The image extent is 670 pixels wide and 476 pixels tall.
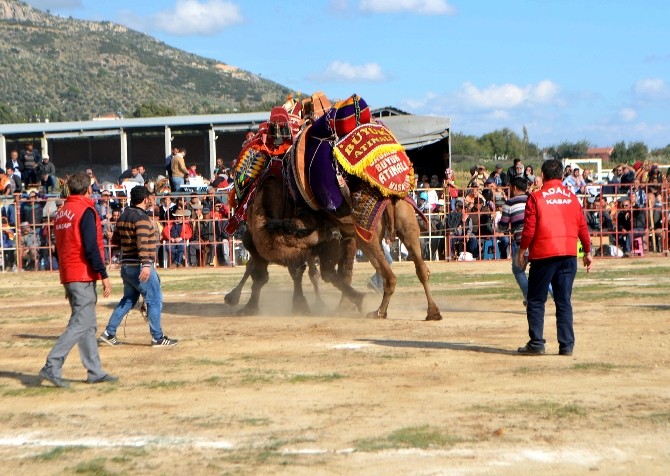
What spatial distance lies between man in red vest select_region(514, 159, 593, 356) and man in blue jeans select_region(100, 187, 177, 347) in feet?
12.3

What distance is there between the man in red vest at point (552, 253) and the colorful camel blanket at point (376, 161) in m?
2.84

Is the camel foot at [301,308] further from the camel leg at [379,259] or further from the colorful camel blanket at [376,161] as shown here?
the colorful camel blanket at [376,161]

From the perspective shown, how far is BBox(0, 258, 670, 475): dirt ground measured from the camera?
271 inches

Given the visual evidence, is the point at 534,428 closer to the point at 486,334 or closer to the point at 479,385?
the point at 479,385

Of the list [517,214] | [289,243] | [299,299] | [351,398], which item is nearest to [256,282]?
[299,299]

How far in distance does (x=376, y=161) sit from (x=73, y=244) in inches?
179

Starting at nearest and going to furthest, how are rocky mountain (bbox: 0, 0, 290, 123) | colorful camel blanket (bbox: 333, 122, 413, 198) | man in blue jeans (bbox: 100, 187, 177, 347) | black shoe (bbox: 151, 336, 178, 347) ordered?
man in blue jeans (bbox: 100, 187, 177, 347), black shoe (bbox: 151, 336, 178, 347), colorful camel blanket (bbox: 333, 122, 413, 198), rocky mountain (bbox: 0, 0, 290, 123)

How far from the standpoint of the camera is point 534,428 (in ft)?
24.6

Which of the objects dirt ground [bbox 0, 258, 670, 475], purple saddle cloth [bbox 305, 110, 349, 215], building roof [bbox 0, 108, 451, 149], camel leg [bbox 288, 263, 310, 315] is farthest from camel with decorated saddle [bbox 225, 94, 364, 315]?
building roof [bbox 0, 108, 451, 149]

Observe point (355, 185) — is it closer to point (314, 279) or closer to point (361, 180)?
point (361, 180)

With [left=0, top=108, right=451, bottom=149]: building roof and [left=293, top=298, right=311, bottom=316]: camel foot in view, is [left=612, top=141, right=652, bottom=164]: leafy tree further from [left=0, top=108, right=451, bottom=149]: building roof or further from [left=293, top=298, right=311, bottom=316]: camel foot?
[left=293, top=298, right=311, bottom=316]: camel foot

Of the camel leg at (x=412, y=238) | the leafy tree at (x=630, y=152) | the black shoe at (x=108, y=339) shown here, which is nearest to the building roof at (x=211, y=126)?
the camel leg at (x=412, y=238)

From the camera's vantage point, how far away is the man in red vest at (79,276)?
9641 mm

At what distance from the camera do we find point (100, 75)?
319 feet
